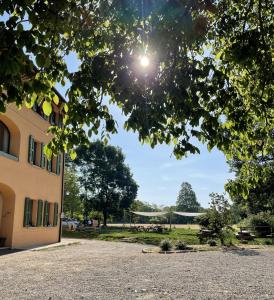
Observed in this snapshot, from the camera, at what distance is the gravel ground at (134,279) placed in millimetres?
8500

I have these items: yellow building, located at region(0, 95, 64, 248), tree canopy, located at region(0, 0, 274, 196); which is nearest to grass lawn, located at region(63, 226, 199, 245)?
yellow building, located at region(0, 95, 64, 248)

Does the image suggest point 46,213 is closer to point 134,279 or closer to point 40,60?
point 134,279

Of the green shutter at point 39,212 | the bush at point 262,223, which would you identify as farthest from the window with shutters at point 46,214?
the bush at point 262,223

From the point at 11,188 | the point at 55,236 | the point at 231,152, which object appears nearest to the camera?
the point at 231,152

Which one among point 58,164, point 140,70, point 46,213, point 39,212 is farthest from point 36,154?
point 140,70

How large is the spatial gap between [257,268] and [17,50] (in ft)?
38.4

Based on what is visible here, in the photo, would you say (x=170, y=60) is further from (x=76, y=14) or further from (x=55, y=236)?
(x=55, y=236)

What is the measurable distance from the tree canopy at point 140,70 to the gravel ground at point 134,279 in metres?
3.93

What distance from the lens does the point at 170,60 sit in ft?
18.2

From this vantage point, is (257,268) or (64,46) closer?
(64,46)

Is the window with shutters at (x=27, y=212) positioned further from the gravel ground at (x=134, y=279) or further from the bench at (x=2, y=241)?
the gravel ground at (x=134, y=279)

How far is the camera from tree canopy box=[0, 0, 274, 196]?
4.76 metres

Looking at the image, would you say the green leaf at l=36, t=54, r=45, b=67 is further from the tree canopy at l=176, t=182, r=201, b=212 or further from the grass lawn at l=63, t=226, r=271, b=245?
the tree canopy at l=176, t=182, r=201, b=212

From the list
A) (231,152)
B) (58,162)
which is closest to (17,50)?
(231,152)
